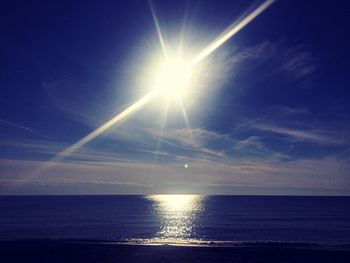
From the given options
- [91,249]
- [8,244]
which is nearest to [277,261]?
[91,249]

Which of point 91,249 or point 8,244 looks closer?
point 91,249

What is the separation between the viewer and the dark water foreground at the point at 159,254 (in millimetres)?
34094

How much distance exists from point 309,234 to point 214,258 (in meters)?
37.4

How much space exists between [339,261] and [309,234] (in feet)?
107

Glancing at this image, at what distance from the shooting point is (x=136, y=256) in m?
35.5

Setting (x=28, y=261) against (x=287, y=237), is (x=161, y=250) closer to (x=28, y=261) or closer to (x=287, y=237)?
(x=28, y=261)

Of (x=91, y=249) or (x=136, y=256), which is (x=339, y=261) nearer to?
(x=136, y=256)

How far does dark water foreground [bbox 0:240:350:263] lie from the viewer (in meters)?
34.1

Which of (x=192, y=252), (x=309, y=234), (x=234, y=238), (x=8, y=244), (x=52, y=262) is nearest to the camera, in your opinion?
(x=52, y=262)

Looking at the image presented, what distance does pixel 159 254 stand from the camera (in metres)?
36.4

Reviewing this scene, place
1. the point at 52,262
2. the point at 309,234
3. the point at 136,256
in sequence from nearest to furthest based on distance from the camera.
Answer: the point at 52,262 < the point at 136,256 < the point at 309,234

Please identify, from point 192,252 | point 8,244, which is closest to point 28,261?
point 8,244

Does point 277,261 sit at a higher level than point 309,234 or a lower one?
lower

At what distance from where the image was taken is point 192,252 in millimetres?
37844
